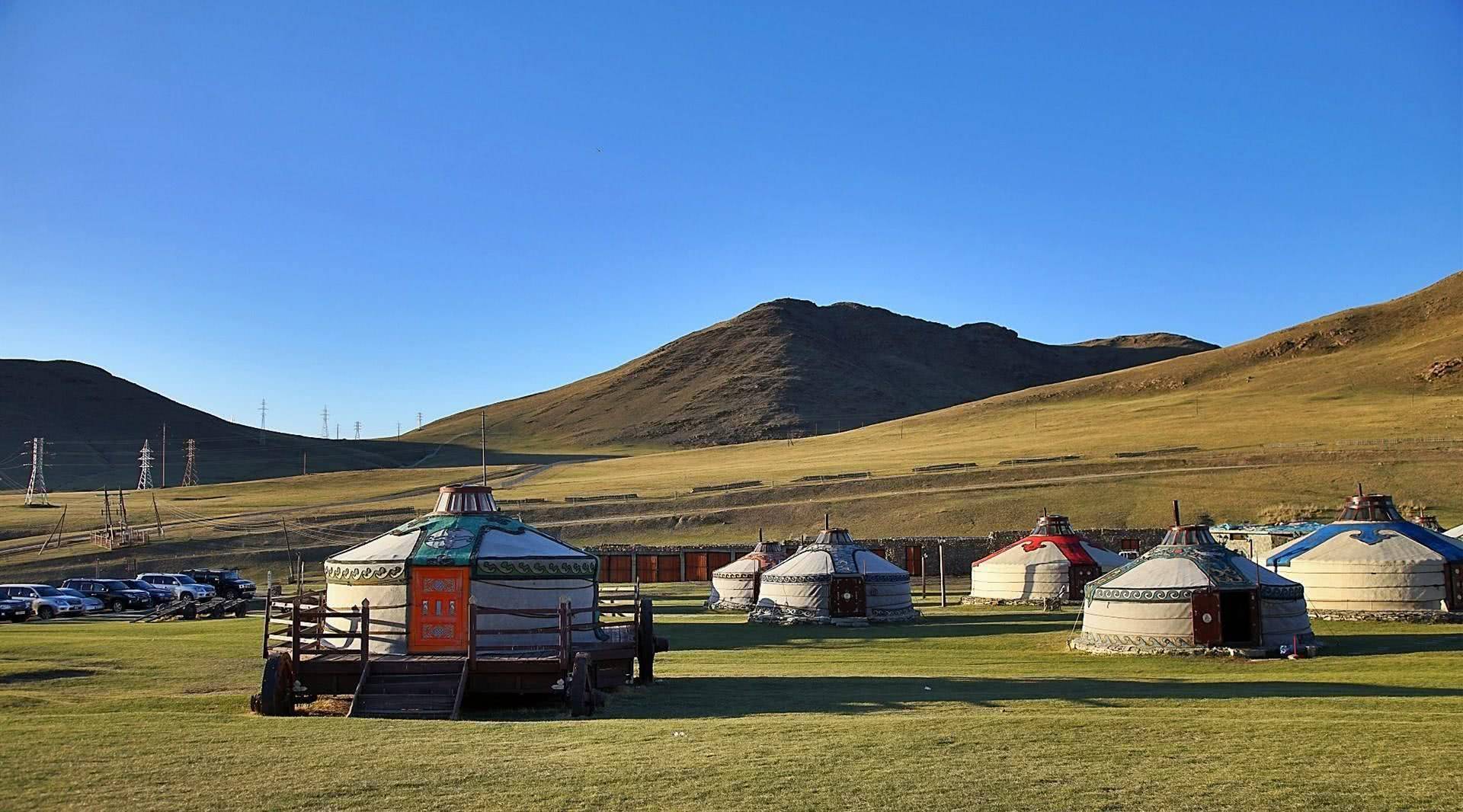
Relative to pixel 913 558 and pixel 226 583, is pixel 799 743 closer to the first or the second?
pixel 226 583

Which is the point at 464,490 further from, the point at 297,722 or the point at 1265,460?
the point at 1265,460

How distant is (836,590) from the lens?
108 feet

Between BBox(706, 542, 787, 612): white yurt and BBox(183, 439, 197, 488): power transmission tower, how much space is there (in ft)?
242

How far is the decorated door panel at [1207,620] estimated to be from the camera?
23.3 meters

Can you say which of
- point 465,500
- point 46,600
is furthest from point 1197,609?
point 46,600

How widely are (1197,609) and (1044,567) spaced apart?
14672mm

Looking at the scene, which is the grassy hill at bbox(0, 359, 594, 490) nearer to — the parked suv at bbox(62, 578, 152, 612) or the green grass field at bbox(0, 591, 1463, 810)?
the parked suv at bbox(62, 578, 152, 612)

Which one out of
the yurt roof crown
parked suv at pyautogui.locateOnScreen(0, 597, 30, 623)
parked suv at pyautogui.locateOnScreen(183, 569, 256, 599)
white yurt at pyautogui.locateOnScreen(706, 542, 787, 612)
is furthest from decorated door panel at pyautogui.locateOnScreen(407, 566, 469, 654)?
parked suv at pyautogui.locateOnScreen(183, 569, 256, 599)

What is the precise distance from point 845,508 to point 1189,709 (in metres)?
46.5

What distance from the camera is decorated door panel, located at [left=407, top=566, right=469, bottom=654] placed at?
59.7 ft

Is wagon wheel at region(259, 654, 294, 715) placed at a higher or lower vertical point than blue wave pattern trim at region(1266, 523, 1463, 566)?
lower

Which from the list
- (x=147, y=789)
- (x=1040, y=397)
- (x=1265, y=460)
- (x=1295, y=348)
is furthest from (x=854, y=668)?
(x=1295, y=348)

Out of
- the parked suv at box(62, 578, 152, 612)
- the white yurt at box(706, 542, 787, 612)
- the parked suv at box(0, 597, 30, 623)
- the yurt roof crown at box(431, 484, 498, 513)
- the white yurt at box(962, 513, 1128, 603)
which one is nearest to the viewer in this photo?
the yurt roof crown at box(431, 484, 498, 513)

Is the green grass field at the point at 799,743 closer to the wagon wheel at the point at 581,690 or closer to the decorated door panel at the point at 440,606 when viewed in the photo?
the wagon wheel at the point at 581,690
